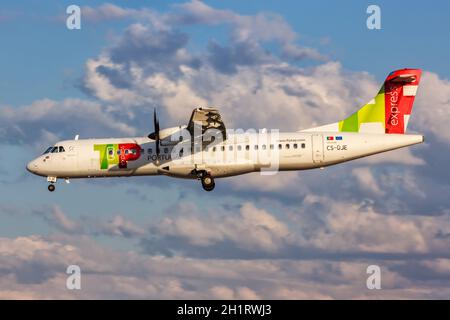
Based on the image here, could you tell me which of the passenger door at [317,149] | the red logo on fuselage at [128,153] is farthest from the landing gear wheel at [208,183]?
the passenger door at [317,149]

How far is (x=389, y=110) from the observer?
37.6 meters

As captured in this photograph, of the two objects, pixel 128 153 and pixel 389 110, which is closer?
pixel 128 153

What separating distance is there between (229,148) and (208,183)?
6.95ft

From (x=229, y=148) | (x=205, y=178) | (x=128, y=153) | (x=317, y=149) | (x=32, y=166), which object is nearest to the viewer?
(x=317, y=149)

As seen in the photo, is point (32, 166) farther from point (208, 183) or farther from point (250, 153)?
point (250, 153)

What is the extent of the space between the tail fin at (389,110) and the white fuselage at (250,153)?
3.98 ft

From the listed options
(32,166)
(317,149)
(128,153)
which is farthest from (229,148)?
(32,166)

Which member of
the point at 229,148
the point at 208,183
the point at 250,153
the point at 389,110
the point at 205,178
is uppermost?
the point at 389,110

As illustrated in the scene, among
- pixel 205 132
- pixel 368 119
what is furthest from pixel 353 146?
pixel 205 132

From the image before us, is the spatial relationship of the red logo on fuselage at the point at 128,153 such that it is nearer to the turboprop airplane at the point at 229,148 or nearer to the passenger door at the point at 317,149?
the turboprop airplane at the point at 229,148

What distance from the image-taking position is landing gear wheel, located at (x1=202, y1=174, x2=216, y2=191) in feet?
118
